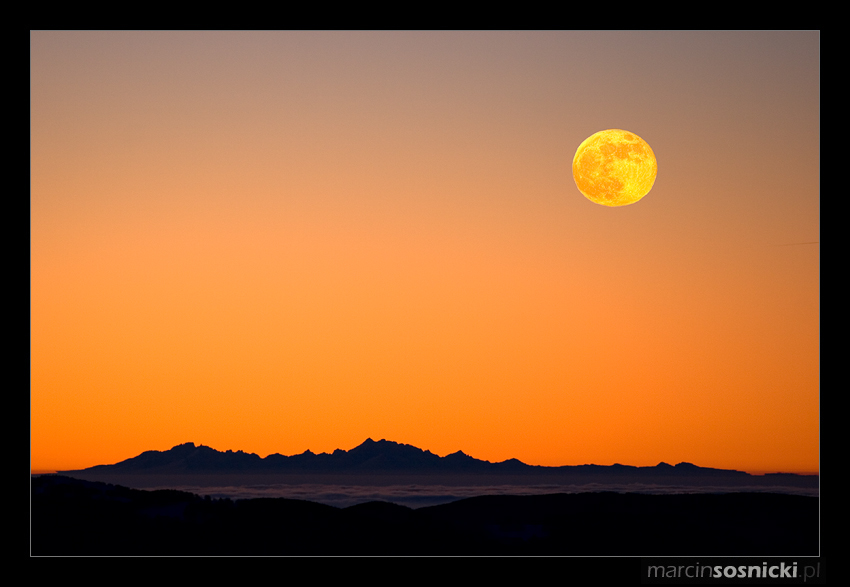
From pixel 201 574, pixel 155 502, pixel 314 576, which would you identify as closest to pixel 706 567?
pixel 314 576

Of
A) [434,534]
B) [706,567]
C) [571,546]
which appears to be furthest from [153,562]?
[571,546]

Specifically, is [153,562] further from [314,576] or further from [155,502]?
[155,502]

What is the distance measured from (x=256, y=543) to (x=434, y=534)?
786 cm

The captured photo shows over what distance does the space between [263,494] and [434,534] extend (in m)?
7.60

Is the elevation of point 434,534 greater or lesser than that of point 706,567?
lesser

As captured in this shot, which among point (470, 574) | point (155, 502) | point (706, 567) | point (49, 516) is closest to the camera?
point (706, 567)

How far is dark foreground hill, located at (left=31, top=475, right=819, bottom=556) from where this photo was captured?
36.2 meters

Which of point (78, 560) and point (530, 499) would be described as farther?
point (530, 499)

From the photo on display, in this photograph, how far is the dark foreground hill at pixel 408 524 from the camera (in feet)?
119

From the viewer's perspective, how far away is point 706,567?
20.2 meters

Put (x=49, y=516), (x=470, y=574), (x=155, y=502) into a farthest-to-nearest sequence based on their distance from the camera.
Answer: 1. (x=49, y=516)
2. (x=155, y=502)
3. (x=470, y=574)

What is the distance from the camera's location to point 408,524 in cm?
3906

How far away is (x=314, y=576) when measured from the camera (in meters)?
21.4

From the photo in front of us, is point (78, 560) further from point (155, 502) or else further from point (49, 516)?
point (49, 516)
